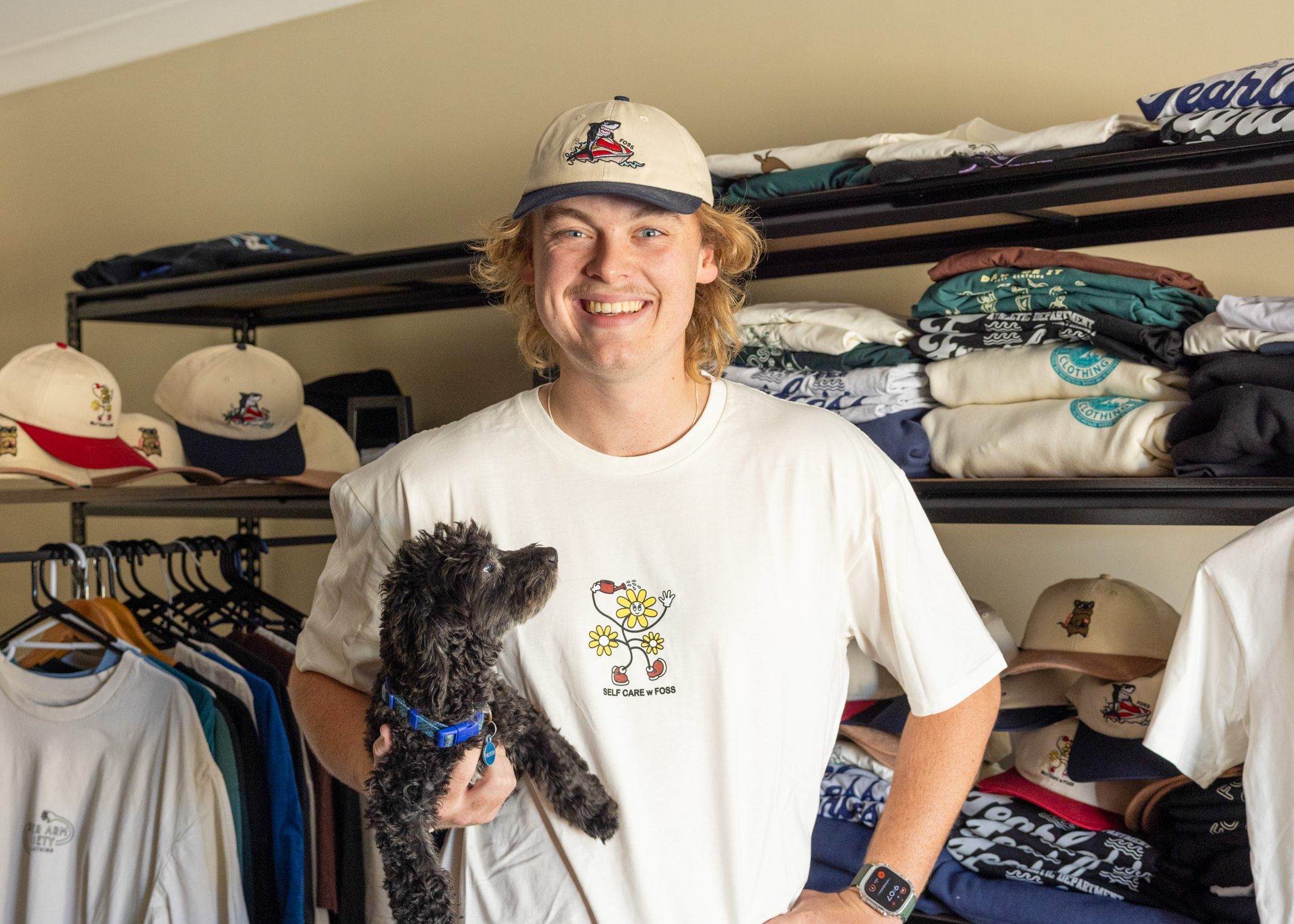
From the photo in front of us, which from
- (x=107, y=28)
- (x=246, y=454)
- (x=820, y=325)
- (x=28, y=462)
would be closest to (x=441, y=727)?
(x=820, y=325)

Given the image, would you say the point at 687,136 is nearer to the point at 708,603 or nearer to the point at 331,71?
the point at 708,603

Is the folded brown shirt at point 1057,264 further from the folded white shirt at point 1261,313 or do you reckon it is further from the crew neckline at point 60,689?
the crew neckline at point 60,689

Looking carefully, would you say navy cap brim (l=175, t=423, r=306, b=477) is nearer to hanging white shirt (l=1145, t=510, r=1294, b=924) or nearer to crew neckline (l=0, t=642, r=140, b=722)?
crew neckline (l=0, t=642, r=140, b=722)

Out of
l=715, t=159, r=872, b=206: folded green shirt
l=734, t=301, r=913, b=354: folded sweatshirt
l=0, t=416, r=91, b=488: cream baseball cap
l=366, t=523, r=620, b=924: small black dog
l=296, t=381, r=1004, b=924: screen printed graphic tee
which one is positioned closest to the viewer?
l=366, t=523, r=620, b=924: small black dog

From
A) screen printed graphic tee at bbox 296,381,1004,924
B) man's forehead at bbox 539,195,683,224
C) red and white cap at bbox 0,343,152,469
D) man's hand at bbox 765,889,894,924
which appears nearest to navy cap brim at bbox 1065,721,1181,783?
screen printed graphic tee at bbox 296,381,1004,924

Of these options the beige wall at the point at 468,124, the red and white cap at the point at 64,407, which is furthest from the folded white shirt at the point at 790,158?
the red and white cap at the point at 64,407

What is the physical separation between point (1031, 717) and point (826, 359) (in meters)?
0.66

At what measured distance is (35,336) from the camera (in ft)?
11.2

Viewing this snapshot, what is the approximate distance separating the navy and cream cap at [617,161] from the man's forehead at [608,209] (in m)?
0.01

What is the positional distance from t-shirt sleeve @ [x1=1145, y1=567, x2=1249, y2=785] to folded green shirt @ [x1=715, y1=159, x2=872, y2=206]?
73 cm

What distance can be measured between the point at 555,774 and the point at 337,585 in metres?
0.38

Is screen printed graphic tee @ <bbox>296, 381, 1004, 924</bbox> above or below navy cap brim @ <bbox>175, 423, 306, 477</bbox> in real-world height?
below

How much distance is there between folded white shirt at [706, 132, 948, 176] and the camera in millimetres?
1588

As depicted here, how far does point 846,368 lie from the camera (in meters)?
1.70
